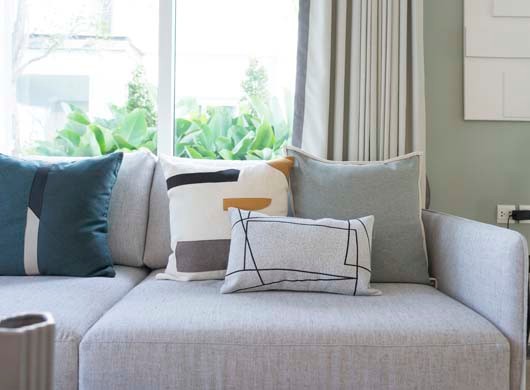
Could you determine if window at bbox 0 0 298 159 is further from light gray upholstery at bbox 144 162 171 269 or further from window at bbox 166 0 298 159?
light gray upholstery at bbox 144 162 171 269

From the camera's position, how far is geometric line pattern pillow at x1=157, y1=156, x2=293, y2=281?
5.76 feet

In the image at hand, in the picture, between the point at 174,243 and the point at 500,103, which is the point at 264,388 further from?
the point at 500,103

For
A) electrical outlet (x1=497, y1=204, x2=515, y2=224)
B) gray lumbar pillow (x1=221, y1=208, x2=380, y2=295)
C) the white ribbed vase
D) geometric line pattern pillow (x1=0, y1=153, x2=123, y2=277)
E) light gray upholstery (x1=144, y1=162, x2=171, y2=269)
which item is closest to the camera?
the white ribbed vase

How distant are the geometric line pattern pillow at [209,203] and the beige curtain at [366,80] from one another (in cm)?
44

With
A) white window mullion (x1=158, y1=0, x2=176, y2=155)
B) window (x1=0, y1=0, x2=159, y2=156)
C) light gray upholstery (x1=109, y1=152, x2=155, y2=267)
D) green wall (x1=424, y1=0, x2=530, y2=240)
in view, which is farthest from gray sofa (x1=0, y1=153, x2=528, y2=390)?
window (x1=0, y1=0, x2=159, y2=156)

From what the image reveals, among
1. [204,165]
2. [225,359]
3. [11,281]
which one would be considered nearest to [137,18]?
[204,165]

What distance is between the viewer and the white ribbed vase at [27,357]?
1.42 feet

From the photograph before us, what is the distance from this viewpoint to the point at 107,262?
177 centimetres

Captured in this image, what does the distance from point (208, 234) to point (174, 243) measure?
0.13 m

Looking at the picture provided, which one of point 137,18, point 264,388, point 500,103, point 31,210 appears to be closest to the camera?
point 264,388

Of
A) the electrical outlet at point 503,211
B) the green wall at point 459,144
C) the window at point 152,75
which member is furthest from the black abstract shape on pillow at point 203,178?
the electrical outlet at point 503,211

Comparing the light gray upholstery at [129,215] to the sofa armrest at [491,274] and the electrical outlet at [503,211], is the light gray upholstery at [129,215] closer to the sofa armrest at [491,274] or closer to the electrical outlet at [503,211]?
the sofa armrest at [491,274]

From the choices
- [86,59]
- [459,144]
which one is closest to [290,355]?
[459,144]

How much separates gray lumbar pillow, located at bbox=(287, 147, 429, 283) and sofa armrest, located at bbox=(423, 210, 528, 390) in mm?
99
